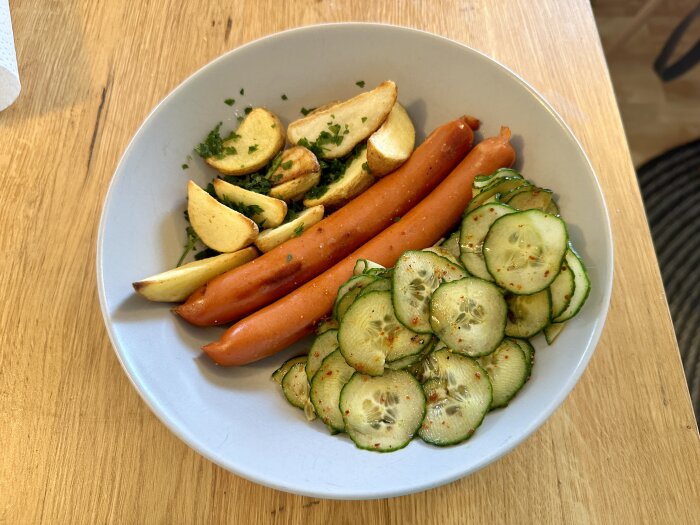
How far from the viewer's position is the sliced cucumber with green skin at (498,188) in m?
1.21

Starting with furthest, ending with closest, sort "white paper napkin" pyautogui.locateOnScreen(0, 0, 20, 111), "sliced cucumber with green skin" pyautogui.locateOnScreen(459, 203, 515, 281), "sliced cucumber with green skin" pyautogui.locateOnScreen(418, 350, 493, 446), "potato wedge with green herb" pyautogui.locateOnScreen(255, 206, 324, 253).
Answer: "white paper napkin" pyautogui.locateOnScreen(0, 0, 20, 111) < "potato wedge with green herb" pyautogui.locateOnScreen(255, 206, 324, 253) < "sliced cucumber with green skin" pyautogui.locateOnScreen(459, 203, 515, 281) < "sliced cucumber with green skin" pyautogui.locateOnScreen(418, 350, 493, 446)

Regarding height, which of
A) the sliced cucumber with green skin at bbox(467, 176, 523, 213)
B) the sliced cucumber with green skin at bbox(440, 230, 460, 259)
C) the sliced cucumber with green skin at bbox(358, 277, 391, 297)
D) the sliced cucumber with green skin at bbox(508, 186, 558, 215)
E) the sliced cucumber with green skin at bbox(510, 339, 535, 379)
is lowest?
the sliced cucumber with green skin at bbox(510, 339, 535, 379)

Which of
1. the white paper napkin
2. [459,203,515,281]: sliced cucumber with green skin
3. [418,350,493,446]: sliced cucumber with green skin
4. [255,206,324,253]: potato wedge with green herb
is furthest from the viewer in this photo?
the white paper napkin

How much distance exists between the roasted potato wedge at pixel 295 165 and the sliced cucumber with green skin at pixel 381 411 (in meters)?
0.51

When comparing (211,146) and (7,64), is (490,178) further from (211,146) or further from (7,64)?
(7,64)

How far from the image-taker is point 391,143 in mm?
1312

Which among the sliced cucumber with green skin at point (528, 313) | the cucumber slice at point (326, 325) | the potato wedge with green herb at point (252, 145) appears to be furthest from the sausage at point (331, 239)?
the sliced cucumber with green skin at point (528, 313)

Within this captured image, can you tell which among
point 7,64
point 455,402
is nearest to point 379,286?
point 455,402

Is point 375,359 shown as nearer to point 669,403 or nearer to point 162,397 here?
point 162,397

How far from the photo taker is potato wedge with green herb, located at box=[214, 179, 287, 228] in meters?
1.26

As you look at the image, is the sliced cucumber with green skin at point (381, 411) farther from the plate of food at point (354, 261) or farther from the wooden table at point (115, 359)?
the wooden table at point (115, 359)

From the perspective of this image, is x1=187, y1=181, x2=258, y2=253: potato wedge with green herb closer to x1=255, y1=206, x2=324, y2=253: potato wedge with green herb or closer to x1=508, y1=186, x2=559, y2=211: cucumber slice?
x1=255, y1=206, x2=324, y2=253: potato wedge with green herb

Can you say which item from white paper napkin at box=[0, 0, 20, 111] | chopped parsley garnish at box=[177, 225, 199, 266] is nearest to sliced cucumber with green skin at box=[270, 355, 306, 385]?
chopped parsley garnish at box=[177, 225, 199, 266]

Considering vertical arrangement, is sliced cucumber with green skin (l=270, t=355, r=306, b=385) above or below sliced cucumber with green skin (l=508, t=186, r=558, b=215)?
below
